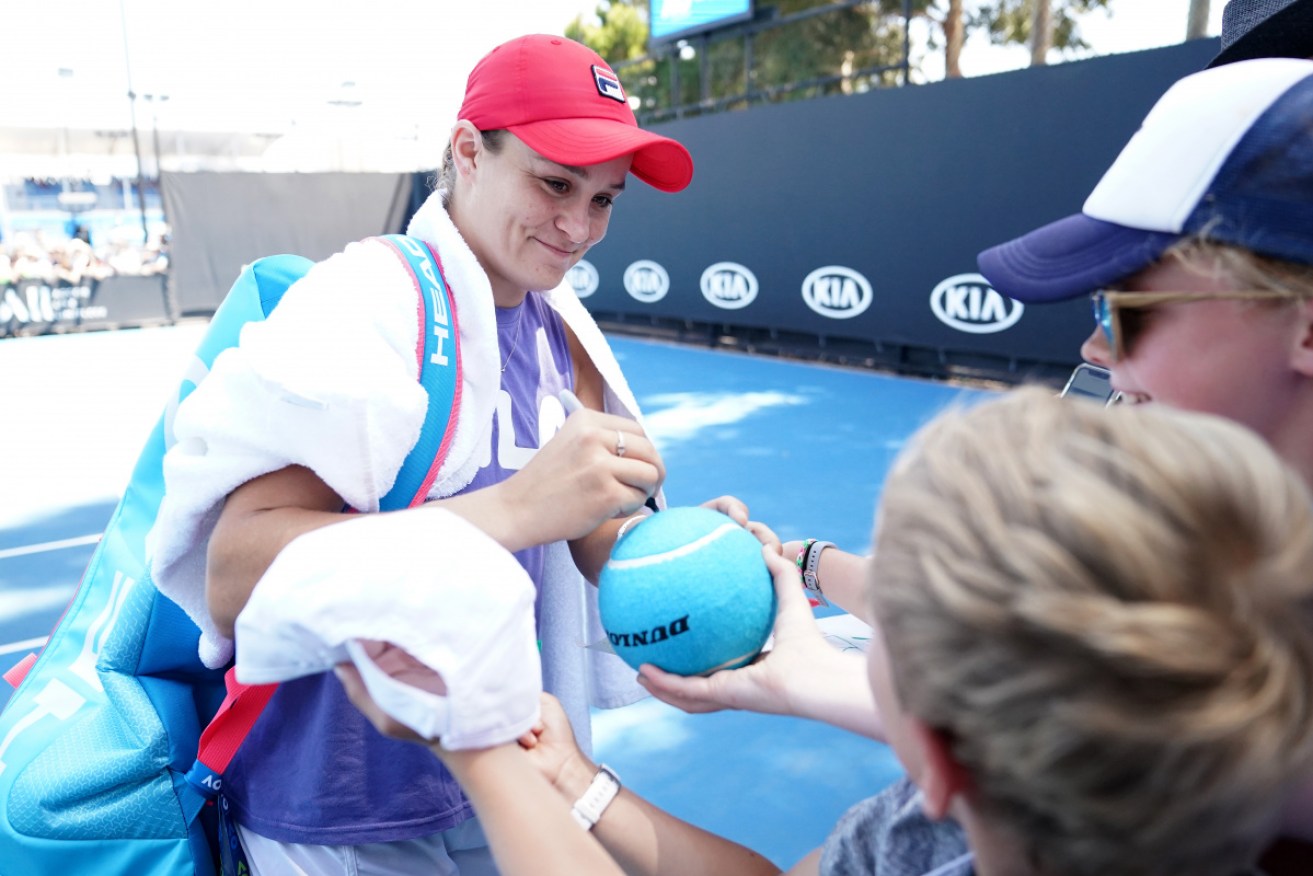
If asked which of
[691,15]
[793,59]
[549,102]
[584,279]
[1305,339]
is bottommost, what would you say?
[584,279]

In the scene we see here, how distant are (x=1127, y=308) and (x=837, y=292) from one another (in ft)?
29.6

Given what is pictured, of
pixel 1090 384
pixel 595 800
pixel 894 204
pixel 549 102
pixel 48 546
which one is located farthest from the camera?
pixel 894 204

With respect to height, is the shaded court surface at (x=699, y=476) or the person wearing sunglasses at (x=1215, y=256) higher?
the person wearing sunglasses at (x=1215, y=256)

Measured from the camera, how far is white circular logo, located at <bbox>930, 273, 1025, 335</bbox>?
8227 millimetres

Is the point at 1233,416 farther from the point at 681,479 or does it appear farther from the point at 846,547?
the point at 681,479

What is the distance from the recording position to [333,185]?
16.8 meters

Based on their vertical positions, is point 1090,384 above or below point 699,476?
above

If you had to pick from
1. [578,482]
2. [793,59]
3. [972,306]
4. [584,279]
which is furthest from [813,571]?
[793,59]

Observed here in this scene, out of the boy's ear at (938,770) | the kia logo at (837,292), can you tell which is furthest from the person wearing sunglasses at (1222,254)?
the kia logo at (837,292)

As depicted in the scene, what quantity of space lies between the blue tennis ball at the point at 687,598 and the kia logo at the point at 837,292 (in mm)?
8494

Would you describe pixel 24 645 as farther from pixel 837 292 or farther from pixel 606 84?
pixel 837 292

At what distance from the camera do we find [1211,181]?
3.36ft

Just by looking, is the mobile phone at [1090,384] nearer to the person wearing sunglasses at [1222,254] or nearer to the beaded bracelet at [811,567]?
the beaded bracelet at [811,567]

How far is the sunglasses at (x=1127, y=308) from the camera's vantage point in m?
1.06
